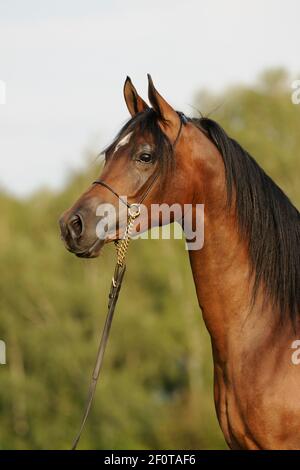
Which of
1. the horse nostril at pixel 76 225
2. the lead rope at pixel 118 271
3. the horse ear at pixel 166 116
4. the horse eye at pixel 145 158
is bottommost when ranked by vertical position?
the lead rope at pixel 118 271

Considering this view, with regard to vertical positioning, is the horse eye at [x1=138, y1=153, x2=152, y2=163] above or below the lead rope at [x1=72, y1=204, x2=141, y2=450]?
above

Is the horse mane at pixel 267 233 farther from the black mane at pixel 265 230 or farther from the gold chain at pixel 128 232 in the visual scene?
the gold chain at pixel 128 232

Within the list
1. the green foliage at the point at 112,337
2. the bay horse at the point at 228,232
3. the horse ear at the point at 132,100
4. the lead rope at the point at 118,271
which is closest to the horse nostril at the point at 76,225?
the bay horse at the point at 228,232

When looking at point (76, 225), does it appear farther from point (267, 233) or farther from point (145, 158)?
point (267, 233)

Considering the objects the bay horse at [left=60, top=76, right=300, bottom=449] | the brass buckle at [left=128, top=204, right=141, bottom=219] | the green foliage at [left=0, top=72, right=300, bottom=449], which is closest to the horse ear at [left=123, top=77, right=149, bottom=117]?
the bay horse at [left=60, top=76, right=300, bottom=449]

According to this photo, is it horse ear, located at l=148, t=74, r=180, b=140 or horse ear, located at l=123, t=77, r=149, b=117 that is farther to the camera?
horse ear, located at l=123, t=77, r=149, b=117

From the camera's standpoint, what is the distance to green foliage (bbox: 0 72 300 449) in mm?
30984

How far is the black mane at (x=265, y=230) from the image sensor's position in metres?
5.77

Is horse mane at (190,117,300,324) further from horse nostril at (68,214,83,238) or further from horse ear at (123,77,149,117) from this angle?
horse nostril at (68,214,83,238)

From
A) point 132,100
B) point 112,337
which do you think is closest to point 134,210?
point 132,100

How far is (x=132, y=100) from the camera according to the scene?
6109 mm

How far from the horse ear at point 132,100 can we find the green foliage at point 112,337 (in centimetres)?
2352
